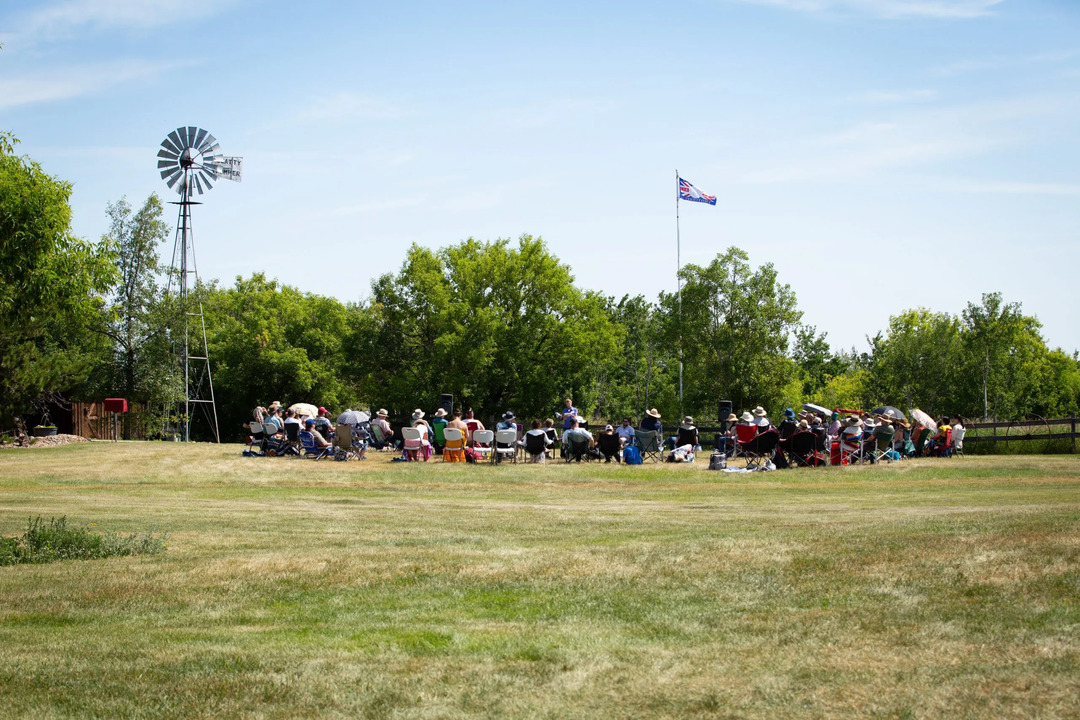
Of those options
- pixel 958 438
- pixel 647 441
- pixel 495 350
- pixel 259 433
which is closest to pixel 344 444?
pixel 259 433

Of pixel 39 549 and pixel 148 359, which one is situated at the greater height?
pixel 148 359

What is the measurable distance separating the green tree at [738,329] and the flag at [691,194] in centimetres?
360

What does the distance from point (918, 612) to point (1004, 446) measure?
78.0 feet

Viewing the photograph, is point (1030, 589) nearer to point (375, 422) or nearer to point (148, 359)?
point (375, 422)

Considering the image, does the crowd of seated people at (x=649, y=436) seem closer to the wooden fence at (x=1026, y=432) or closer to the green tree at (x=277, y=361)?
the wooden fence at (x=1026, y=432)

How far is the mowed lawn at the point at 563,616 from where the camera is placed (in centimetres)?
531

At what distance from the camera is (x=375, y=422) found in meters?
27.5

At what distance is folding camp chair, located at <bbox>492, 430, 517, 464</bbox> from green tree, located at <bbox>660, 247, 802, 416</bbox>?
23923 mm

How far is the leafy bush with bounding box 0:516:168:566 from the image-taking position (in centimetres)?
984

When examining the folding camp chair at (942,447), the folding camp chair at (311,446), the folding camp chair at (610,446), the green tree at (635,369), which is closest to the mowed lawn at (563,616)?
the folding camp chair at (610,446)

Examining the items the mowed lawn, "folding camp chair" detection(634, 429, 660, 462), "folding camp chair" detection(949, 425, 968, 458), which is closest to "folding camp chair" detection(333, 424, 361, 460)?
"folding camp chair" detection(634, 429, 660, 462)

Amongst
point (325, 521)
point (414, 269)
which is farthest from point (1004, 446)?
point (414, 269)

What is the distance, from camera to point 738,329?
152ft

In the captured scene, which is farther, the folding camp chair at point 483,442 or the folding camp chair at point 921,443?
the folding camp chair at point 921,443
